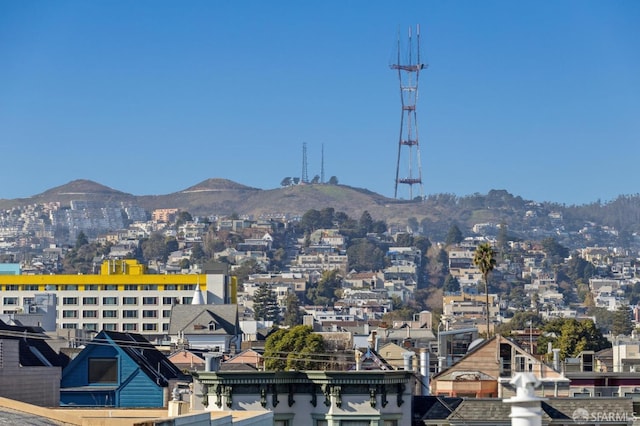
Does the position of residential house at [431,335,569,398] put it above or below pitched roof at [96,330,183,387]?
below

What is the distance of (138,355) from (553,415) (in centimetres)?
2155

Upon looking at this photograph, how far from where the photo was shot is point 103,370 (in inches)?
2325

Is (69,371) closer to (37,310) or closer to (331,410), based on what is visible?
(331,410)

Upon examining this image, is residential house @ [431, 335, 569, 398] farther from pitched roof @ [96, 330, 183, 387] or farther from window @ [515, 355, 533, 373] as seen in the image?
pitched roof @ [96, 330, 183, 387]

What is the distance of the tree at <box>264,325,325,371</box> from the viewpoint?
147250 millimetres

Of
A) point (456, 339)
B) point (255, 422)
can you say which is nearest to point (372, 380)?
point (255, 422)

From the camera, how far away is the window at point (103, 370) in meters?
58.0

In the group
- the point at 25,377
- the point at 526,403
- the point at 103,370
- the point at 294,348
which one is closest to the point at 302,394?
the point at 25,377

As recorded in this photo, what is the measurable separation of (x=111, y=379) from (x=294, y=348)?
103768mm

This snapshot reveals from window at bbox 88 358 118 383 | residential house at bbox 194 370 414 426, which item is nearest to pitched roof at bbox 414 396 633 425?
residential house at bbox 194 370 414 426

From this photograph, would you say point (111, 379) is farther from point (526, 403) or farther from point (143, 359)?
point (526, 403)

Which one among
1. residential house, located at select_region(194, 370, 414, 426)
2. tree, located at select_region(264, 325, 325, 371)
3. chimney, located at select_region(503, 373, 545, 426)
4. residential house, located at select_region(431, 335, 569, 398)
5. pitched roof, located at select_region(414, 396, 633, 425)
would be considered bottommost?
tree, located at select_region(264, 325, 325, 371)

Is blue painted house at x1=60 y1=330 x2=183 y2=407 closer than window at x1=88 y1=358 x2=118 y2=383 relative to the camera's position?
Yes

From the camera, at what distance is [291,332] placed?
170000mm
